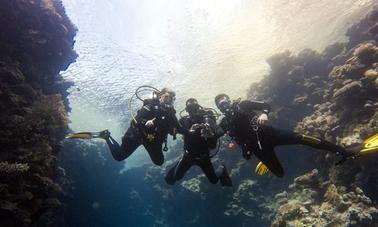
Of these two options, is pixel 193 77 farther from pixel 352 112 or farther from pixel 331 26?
pixel 352 112

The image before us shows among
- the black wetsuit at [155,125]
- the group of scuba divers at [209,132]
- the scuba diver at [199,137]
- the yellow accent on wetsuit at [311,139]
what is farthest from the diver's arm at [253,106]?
the black wetsuit at [155,125]

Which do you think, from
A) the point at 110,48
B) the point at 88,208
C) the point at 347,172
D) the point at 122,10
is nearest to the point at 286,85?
the point at 347,172

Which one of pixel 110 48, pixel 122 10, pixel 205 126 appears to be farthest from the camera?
pixel 110 48

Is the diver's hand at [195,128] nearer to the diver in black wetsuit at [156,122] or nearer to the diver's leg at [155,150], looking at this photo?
the diver in black wetsuit at [156,122]

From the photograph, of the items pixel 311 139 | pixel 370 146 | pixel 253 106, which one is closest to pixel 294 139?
pixel 311 139

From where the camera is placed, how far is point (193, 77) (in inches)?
878

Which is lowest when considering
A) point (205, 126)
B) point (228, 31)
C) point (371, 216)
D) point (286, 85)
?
point (371, 216)

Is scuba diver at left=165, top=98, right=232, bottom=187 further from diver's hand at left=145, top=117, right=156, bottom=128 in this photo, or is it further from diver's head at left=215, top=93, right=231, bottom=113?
diver's hand at left=145, top=117, right=156, bottom=128

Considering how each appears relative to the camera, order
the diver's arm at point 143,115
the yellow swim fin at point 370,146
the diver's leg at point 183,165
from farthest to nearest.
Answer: the diver's leg at point 183,165 < the diver's arm at point 143,115 < the yellow swim fin at point 370,146

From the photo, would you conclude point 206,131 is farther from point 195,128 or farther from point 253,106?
point 253,106

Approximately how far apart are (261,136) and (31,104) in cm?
809

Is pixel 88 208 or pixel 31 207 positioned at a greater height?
pixel 88 208

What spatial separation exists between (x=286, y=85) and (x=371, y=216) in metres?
8.97

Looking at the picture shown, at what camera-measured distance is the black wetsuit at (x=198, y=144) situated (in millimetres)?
7445
